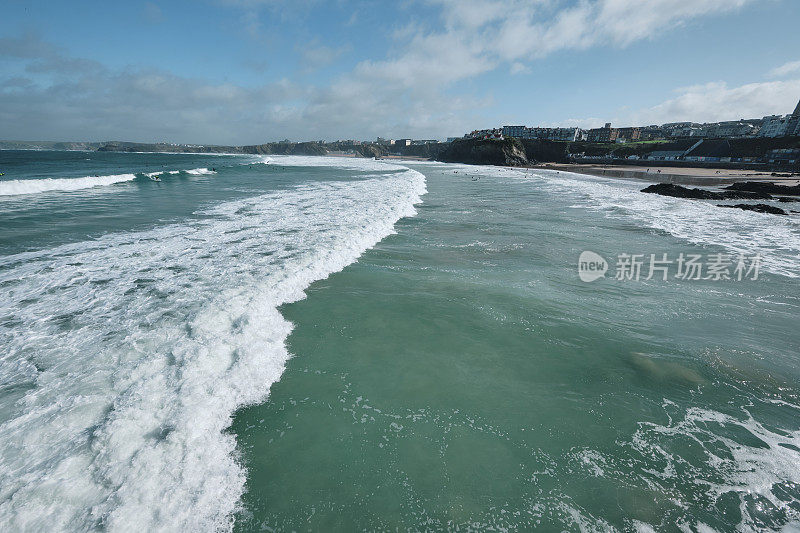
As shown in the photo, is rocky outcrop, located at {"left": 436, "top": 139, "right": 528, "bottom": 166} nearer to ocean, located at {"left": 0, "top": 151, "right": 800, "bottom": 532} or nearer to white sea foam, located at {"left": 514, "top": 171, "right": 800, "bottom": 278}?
white sea foam, located at {"left": 514, "top": 171, "right": 800, "bottom": 278}

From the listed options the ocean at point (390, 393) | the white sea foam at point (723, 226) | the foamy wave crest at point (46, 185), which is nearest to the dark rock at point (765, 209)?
the white sea foam at point (723, 226)

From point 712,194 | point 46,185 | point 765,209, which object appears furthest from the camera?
point 712,194

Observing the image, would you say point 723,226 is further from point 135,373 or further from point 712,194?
point 135,373

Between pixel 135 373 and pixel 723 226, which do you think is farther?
pixel 723 226

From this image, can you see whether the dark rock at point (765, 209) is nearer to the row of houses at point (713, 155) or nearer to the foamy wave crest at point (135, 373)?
the foamy wave crest at point (135, 373)

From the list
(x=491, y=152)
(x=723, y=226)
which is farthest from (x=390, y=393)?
(x=491, y=152)

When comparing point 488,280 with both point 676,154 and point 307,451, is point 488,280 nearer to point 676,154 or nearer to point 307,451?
point 307,451

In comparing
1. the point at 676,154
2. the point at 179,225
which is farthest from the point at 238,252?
the point at 676,154
